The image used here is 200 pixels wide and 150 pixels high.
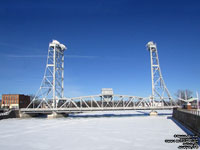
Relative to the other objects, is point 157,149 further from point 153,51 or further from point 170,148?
point 153,51

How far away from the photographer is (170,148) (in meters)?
14.2

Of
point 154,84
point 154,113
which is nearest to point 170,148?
point 154,113

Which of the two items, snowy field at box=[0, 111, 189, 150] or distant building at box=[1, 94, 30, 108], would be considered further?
distant building at box=[1, 94, 30, 108]

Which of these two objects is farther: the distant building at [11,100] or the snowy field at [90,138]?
the distant building at [11,100]

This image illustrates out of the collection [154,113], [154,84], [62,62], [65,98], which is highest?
[62,62]

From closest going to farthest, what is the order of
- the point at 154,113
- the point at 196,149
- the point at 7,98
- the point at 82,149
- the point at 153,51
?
1. the point at 196,149
2. the point at 82,149
3. the point at 154,113
4. the point at 153,51
5. the point at 7,98

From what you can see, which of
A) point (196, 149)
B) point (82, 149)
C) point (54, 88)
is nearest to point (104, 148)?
point (82, 149)

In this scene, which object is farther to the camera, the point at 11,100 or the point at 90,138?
A: the point at 11,100

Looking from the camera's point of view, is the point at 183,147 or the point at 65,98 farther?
the point at 65,98

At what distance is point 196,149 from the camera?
13789 millimetres

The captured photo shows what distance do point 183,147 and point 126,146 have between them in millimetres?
4093

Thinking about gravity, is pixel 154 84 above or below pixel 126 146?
above

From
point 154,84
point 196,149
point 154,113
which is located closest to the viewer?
point 196,149

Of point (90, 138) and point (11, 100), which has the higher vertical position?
point (11, 100)
